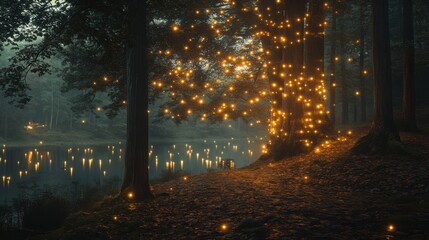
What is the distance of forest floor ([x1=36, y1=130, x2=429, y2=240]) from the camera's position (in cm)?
514

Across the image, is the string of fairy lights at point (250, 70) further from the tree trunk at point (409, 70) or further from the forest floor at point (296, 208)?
the forest floor at point (296, 208)

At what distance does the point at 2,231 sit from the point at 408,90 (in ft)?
58.9

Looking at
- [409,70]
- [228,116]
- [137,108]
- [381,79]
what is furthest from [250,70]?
[137,108]

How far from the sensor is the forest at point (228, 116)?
6.34 m

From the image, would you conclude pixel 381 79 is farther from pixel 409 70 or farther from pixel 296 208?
pixel 296 208

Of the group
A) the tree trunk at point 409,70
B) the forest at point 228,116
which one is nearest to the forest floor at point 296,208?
the forest at point 228,116

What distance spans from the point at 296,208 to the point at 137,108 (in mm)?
5160

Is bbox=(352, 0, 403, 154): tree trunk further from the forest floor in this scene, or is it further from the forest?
the forest floor

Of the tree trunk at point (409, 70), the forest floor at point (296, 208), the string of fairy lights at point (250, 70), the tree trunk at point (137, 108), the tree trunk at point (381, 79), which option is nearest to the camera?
the forest floor at point (296, 208)

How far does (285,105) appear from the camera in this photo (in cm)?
1577

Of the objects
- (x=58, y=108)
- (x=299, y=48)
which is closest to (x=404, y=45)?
(x=299, y=48)

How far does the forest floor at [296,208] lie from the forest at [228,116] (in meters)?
0.04

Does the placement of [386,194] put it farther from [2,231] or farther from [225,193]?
[2,231]

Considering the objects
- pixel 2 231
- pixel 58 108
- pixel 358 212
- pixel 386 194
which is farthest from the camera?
pixel 58 108
